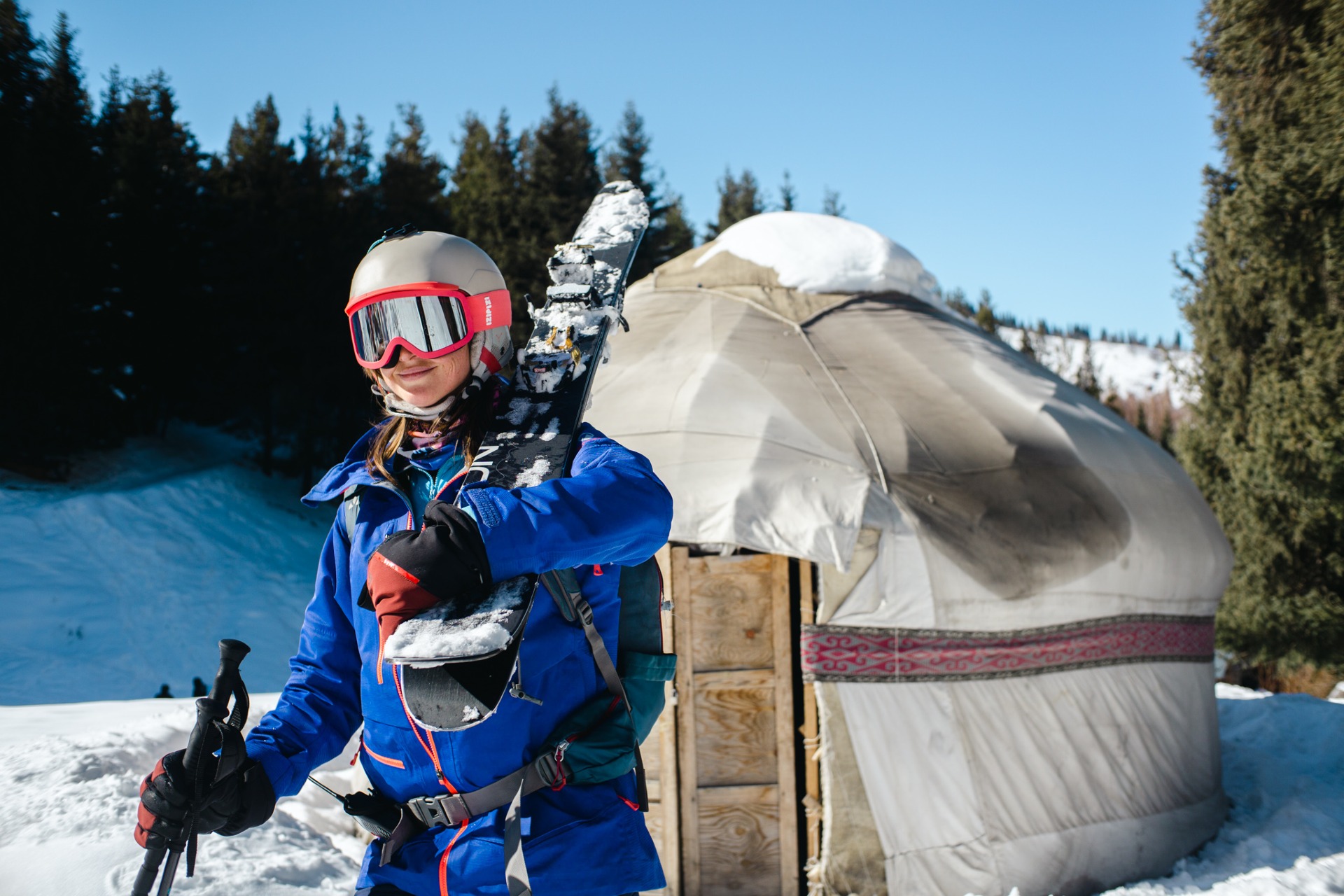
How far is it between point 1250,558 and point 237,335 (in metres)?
13.3

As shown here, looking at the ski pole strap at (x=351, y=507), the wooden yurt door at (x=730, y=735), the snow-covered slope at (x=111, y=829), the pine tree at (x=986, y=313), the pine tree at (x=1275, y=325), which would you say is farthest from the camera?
the pine tree at (x=986, y=313)

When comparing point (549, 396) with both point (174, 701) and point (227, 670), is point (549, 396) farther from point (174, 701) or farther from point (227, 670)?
point (174, 701)

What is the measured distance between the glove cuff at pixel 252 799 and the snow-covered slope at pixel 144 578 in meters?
8.28

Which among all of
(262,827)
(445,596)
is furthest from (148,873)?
(262,827)

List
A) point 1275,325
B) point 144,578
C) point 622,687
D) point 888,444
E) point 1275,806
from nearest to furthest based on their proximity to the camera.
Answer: point 622,687 → point 888,444 → point 1275,806 → point 1275,325 → point 144,578

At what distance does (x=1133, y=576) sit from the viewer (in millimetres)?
4359

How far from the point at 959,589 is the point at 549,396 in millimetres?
2957

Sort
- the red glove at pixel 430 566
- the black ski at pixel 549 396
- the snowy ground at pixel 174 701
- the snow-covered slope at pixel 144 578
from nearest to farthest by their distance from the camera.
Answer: the red glove at pixel 430 566 → the black ski at pixel 549 396 → the snowy ground at pixel 174 701 → the snow-covered slope at pixel 144 578

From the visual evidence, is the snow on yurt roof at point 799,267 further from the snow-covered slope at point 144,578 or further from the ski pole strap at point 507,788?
the snow-covered slope at point 144,578

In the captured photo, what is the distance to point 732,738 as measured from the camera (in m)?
4.05

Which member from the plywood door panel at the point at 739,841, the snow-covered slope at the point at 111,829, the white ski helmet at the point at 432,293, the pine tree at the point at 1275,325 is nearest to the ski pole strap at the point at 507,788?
the white ski helmet at the point at 432,293

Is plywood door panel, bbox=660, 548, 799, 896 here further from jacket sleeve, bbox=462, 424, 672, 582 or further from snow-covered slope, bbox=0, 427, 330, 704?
snow-covered slope, bbox=0, 427, 330, 704

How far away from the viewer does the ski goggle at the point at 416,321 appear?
4.44ft

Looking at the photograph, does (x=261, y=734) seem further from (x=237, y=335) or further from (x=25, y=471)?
(x=237, y=335)
